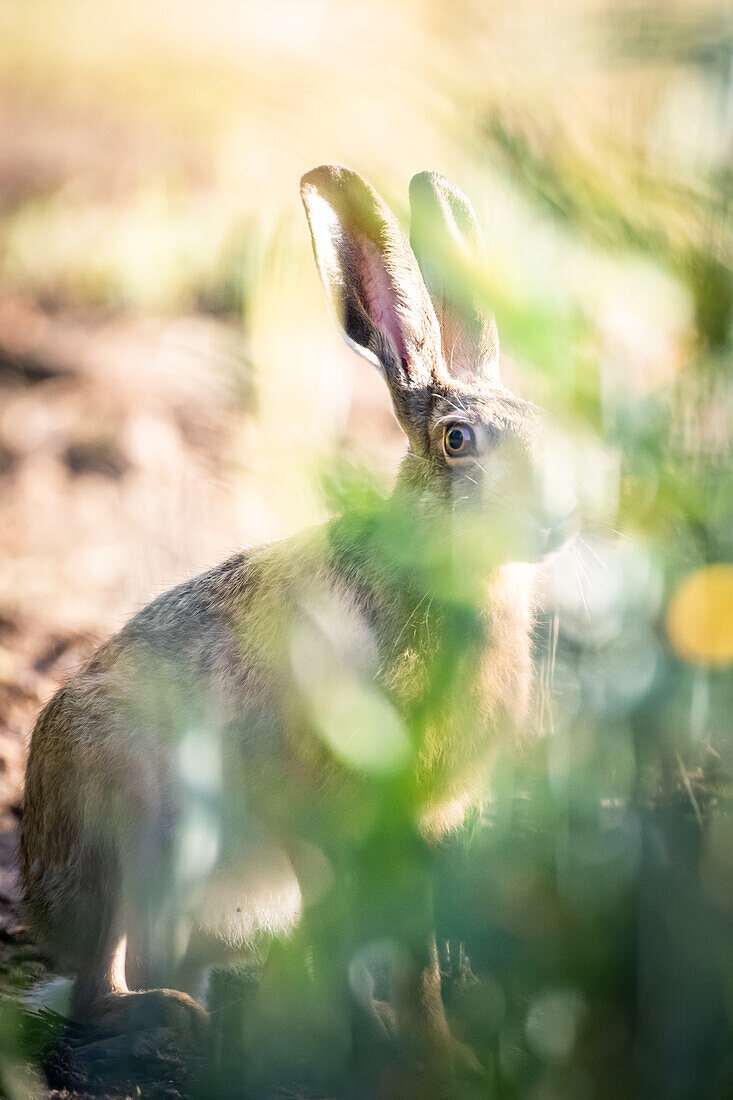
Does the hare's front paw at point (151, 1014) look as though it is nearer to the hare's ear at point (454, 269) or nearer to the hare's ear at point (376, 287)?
the hare's ear at point (376, 287)

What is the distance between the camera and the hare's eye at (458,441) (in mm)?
1119

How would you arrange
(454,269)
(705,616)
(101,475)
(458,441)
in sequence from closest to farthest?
(705,616), (454,269), (458,441), (101,475)

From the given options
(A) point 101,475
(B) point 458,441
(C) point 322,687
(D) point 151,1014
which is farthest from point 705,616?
(A) point 101,475

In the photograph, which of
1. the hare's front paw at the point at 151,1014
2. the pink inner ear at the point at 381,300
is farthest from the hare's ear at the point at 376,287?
the hare's front paw at the point at 151,1014

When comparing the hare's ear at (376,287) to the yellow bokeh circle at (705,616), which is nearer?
the yellow bokeh circle at (705,616)

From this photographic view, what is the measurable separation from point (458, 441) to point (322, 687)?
38 cm

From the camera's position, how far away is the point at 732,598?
0.82 meters

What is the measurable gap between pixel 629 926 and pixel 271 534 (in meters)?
0.75

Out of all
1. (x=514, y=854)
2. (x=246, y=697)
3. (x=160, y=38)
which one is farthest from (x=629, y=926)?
(x=160, y=38)

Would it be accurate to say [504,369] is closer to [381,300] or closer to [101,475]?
[381,300]

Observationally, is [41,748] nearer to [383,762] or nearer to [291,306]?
[383,762]

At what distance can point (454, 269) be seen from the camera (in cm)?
94

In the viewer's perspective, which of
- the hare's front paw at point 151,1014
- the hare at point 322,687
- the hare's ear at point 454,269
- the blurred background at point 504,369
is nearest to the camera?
the blurred background at point 504,369

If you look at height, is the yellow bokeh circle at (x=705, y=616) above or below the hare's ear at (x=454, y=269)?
below
